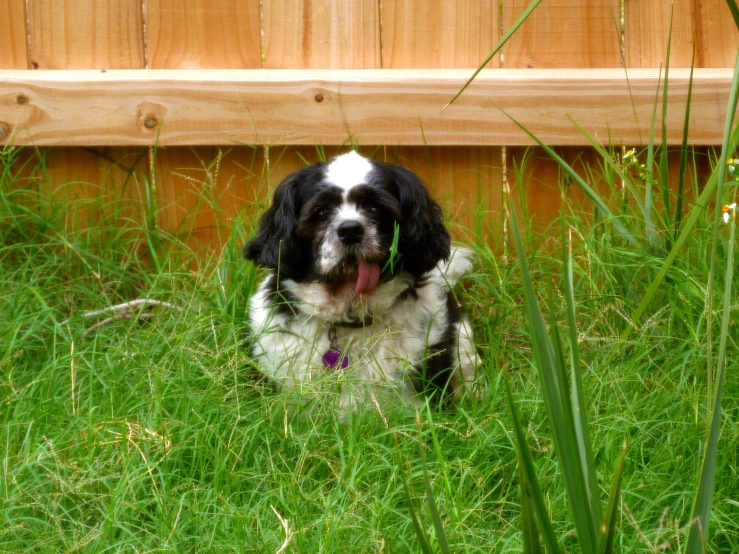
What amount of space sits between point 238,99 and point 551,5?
1.34 metres

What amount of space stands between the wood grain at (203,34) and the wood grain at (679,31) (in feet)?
5.07

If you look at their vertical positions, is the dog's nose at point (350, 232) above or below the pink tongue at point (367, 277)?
above

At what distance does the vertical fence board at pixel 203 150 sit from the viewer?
377 cm

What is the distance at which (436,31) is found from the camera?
378 cm

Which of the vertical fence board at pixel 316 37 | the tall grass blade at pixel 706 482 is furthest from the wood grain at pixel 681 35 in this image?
the tall grass blade at pixel 706 482

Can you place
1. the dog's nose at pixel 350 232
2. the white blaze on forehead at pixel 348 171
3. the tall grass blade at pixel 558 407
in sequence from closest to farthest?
the tall grass blade at pixel 558 407
the dog's nose at pixel 350 232
the white blaze on forehead at pixel 348 171

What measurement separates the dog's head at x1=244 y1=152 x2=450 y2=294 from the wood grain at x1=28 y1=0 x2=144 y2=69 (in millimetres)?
1244

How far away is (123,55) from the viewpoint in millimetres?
3787

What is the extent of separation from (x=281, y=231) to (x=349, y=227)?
0.97ft

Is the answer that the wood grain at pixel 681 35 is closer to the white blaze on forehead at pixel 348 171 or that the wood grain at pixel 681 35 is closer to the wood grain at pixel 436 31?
the wood grain at pixel 436 31

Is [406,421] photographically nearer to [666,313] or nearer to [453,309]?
[453,309]

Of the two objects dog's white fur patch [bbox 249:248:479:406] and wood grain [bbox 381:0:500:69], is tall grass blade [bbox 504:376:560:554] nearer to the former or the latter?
dog's white fur patch [bbox 249:248:479:406]

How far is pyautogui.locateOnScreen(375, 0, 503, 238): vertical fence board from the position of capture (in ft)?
12.4

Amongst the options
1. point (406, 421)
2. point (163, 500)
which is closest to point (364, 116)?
point (406, 421)
